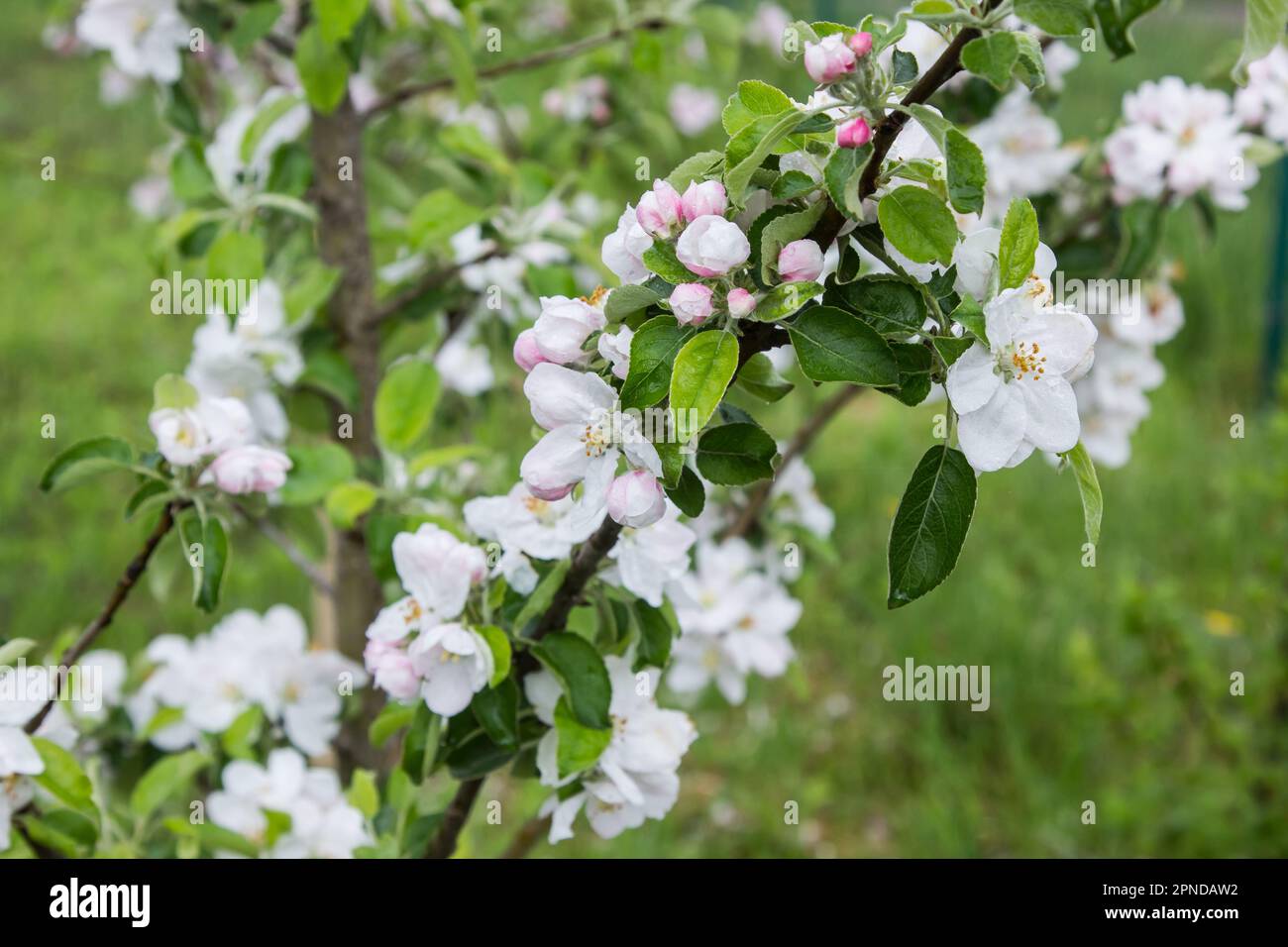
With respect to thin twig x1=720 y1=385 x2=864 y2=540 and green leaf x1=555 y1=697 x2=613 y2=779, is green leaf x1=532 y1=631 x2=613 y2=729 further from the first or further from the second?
thin twig x1=720 y1=385 x2=864 y2=540

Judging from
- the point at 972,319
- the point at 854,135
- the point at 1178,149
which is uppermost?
the point at 1178,149

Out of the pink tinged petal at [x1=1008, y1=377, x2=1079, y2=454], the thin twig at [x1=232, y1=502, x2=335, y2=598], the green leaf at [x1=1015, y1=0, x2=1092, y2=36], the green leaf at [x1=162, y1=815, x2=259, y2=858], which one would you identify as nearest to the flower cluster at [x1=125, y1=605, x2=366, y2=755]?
the thin twig at [x1=232, y1=502, x2=335, y2=598]

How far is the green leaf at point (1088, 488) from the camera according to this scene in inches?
34.9

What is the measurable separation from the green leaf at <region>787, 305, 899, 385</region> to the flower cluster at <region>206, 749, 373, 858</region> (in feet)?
2.56

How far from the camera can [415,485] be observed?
1536 millimetres

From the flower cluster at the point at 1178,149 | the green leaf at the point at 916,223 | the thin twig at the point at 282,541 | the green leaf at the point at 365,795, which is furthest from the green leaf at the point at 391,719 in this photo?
the flower cluster at the point at 1178,149

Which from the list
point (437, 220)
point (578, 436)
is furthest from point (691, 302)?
point (437, 220)

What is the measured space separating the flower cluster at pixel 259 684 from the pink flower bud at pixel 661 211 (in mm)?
973

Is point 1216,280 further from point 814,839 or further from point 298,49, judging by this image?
point 298,49

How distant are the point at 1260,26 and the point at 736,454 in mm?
420

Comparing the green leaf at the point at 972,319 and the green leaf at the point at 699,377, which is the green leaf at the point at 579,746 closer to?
the green leaf at the point at 699,377

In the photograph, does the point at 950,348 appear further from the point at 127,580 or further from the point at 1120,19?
the point at 127,580

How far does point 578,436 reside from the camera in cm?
94
